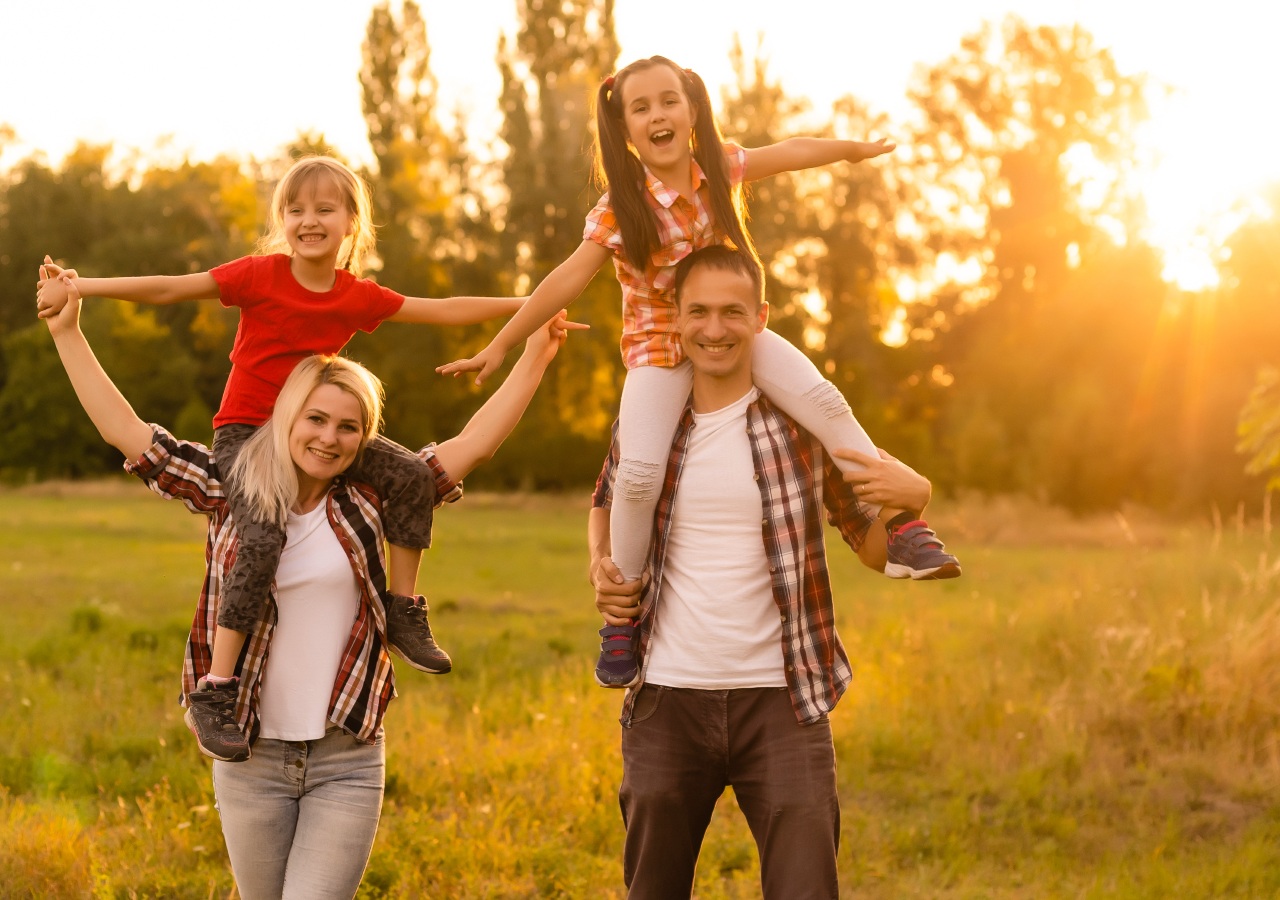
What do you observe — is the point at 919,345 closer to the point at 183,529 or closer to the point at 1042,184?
the point at 1042,184

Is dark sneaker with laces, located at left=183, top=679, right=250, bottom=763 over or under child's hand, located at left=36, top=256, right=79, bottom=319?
under

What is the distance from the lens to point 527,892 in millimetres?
5832

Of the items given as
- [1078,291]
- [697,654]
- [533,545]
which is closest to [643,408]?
[697,654]

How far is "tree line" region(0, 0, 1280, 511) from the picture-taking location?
108 feet

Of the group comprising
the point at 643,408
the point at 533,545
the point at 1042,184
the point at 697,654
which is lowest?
the point at 533,545

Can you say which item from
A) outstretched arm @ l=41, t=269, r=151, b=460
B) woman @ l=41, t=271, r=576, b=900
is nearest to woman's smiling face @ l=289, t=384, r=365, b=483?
woman @ l=41, t=271, r=576, b=900

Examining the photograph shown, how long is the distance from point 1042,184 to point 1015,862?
34737 millimetres

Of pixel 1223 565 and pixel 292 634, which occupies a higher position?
pixel 292 634

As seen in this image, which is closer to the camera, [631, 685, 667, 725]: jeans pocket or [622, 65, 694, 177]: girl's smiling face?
[631, 685, 667, 725]: jeans pocket

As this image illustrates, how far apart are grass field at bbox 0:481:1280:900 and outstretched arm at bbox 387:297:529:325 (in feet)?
9.07

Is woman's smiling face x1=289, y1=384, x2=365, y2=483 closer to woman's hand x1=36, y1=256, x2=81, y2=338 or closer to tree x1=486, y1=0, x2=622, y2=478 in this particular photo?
woman's hand x1=36, y1=256, x2=81, y2=338

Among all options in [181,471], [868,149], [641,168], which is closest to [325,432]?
[181,471]

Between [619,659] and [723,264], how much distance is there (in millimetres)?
1097

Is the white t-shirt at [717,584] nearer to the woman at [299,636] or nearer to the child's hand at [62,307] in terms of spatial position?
the woman at [299,636]
